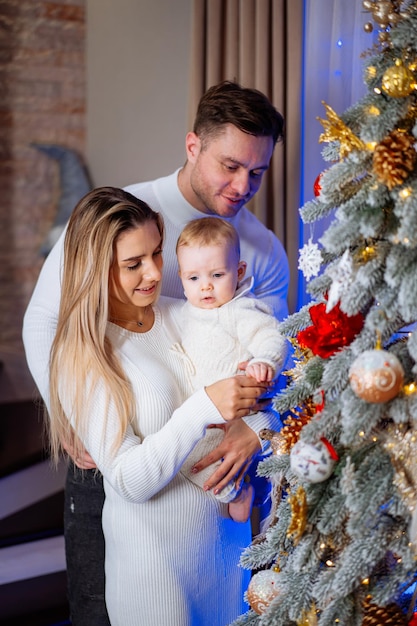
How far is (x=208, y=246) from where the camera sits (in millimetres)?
1750

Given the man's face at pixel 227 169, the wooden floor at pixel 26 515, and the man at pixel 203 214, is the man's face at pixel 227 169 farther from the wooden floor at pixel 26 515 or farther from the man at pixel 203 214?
the wooden floor at pixel 26 515

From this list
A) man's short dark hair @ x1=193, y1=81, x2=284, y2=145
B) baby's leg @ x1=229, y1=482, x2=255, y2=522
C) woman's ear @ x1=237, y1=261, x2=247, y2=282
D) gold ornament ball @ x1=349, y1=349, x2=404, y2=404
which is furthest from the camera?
man's short dark hair @ x1=193, y1=81, x2=284, y2=145

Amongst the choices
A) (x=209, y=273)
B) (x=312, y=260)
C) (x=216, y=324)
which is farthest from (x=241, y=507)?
(x=312, y=260)

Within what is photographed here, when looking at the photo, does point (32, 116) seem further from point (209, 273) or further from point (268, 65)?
point (209, 273)

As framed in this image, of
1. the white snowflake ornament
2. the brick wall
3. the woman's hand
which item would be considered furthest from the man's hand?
the brick wall

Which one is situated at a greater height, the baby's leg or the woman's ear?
the woman's ear

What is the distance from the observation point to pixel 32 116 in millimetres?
4141

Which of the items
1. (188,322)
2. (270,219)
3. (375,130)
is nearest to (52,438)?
(188,322)

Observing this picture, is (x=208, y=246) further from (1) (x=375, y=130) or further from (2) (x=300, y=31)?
(2) (x=300, y=31)

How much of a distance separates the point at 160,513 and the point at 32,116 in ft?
10.2

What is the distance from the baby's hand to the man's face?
24.9 inches

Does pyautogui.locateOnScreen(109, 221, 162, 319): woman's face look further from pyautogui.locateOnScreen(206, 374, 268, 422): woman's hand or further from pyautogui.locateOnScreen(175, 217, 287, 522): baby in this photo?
pyautogui.locateOnScreen(206, 374, 268, 422): woman's hand

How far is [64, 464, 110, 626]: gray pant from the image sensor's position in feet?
6.38

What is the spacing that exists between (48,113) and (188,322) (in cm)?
276
